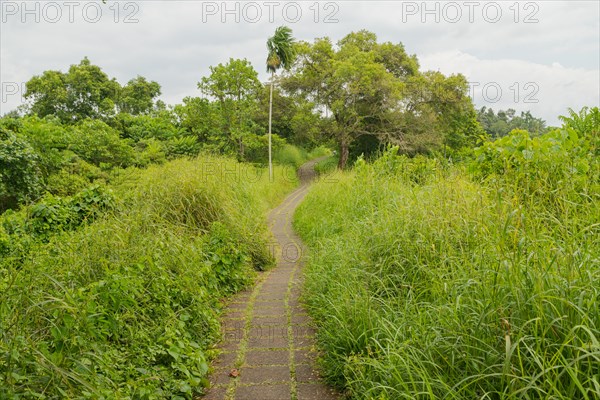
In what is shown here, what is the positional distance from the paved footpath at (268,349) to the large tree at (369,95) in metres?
16.2

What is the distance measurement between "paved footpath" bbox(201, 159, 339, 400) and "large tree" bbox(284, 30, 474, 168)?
53.2 ft

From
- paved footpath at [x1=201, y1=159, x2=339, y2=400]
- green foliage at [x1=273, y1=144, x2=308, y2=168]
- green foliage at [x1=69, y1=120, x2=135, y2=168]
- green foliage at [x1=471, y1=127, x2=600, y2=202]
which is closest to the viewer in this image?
paved footpath at [x1=201, y1=159, x2=339, y2=400]

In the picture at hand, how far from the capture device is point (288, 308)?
14.9 ft

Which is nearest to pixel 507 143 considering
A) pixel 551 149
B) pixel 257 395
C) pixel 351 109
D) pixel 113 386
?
pixel 551 149

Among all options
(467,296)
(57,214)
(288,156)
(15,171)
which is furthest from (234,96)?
(467,296)

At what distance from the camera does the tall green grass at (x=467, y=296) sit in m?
1.83

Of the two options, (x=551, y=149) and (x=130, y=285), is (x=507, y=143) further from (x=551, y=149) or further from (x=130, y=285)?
(x=130, y=285)

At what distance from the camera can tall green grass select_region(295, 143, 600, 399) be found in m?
1.83

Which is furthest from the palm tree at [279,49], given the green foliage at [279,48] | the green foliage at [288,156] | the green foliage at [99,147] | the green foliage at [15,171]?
the green foliage at [15,171]

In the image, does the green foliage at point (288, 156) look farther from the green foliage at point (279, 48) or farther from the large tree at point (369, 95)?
the green foliage at point (279, 48)

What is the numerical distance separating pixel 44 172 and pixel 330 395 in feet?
42.4

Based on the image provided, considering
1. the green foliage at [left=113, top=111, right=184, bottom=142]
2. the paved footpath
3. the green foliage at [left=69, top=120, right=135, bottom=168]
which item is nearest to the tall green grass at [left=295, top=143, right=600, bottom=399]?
the paved footpath

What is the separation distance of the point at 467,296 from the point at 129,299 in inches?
88.4

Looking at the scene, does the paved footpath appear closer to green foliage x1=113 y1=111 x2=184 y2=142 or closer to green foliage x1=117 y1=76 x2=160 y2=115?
green foliage x1=113 y1=111 x2=184 y2=142
